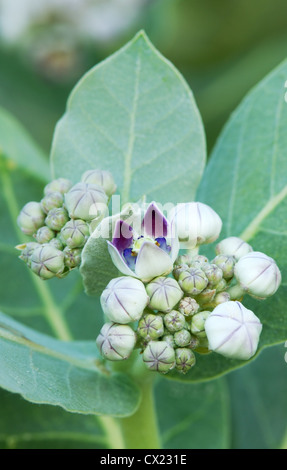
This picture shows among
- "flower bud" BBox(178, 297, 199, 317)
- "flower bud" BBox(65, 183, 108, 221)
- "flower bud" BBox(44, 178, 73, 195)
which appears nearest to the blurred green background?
"flower bud" BBox(44, 178, 73, 195)

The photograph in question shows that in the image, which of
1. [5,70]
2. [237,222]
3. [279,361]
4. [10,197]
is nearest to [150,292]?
[237,222]

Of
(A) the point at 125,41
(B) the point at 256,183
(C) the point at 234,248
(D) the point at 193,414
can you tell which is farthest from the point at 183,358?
(A) the point at 125,41

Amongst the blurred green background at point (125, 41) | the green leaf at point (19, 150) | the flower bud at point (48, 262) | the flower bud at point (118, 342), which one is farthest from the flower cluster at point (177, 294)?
the blurred green background at point (125, 41)

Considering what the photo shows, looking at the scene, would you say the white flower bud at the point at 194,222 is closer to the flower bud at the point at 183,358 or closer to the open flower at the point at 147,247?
the open flower at the point at 147,247

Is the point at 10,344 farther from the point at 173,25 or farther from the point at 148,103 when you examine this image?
the point at 173,25

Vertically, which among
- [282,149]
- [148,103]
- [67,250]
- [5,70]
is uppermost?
[5,70]
